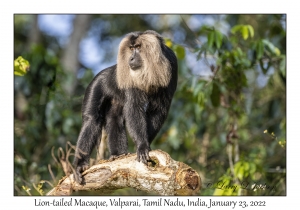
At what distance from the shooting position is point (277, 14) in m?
8.98

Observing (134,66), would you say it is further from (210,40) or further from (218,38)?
(218,38)

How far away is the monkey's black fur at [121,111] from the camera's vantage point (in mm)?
6176

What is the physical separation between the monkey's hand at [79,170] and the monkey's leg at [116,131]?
0.66 metres

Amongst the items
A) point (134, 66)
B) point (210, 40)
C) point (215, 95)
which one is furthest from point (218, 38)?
point (134, 66)

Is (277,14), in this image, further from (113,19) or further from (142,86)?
(113,19)

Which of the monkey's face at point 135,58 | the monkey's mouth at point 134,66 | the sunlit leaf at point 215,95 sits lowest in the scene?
the sunlit leaf at point 215,95

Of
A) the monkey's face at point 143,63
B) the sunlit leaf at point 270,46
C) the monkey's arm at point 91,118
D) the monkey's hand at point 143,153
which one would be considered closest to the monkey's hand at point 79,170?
the monkey's arm at point 91,118

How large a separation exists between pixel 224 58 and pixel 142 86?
230 cm

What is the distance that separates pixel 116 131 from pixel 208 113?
5.14 metres

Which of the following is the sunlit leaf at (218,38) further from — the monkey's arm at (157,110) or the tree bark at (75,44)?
the tree bark at (75,44)

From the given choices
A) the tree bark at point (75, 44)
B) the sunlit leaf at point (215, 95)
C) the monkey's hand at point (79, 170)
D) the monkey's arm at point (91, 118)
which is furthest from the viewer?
the tree bark at point (75, 44)

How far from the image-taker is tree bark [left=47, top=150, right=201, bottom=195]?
4.76m

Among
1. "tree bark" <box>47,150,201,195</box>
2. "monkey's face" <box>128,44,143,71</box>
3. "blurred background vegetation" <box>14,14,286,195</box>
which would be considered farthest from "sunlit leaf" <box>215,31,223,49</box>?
"tree bark" <box>47,150,201,195</box>

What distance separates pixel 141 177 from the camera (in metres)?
5.05
